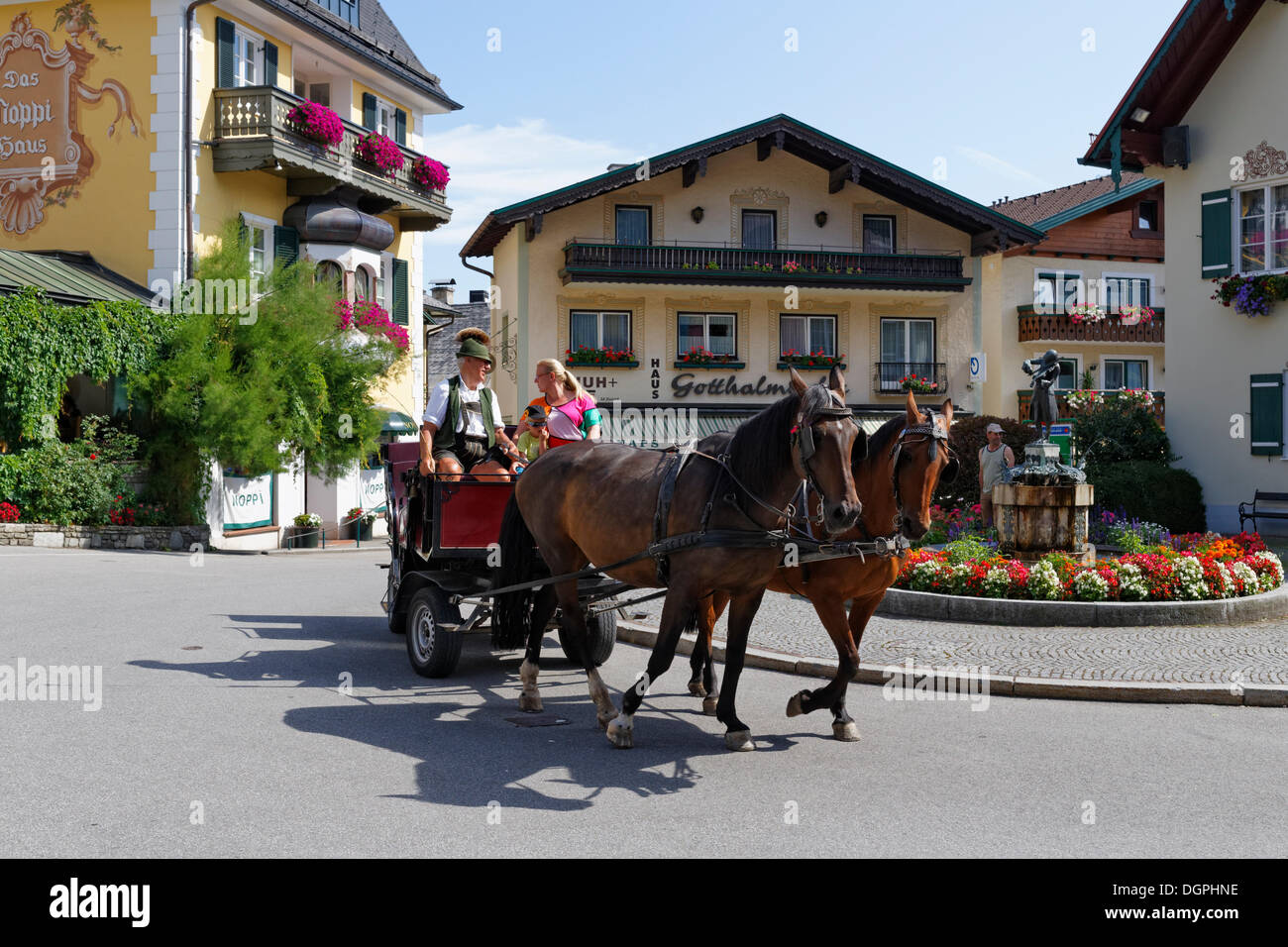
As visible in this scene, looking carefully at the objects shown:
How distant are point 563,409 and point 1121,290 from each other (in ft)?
129

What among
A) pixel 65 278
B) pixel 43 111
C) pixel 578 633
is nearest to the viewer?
pixel 578 633

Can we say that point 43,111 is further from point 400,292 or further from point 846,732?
point 846,732

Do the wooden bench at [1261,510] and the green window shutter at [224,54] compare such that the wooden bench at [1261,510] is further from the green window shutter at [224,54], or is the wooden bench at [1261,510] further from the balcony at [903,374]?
the green window shutter at [224,54]

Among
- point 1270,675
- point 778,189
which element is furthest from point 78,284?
point 1270,675

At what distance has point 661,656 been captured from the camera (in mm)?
6574

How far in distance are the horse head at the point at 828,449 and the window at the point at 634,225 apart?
94.9 feet

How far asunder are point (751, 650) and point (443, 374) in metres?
43.1

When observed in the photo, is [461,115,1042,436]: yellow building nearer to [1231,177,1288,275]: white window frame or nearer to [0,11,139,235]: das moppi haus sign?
[0,11,139,235]: das moppi haus sign

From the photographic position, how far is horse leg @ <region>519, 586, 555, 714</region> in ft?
25.3

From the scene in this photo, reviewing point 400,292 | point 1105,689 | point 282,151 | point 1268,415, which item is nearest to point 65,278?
point 282,151

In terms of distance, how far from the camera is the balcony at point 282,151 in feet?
83.6

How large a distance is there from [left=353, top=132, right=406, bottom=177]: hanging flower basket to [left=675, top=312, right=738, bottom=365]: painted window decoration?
9357 millimetres

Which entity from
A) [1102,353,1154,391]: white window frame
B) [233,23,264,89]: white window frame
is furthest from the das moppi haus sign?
[1102,353,1154,391]: white window frame

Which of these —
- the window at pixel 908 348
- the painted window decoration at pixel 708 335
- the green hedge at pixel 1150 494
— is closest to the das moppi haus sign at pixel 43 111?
the painted window decoration at pixel 708 335
